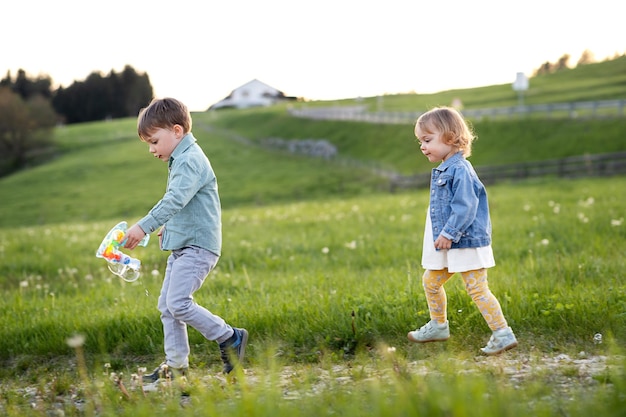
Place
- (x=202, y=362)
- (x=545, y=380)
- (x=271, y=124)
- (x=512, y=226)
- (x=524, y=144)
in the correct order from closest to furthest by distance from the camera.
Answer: (x=545, y=380) → (x=202, y=362) → (x=512, y=226) → (x=524, y=144) → (x=271, y=124)

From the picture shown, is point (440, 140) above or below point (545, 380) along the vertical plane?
above

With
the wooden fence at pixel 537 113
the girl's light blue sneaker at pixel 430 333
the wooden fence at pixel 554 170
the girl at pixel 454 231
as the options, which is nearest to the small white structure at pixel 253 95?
the wooden fence at pixel 537 113

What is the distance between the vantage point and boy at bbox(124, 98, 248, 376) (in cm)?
487

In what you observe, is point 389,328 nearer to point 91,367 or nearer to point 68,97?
point 91,367

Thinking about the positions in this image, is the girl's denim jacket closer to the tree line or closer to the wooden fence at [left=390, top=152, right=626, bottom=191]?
the wooden fence at [left=390, top=152, right=626, bottom=191]

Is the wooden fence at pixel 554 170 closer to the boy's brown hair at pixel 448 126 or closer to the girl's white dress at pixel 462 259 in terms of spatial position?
the boy's brown hair at pixel 448 126

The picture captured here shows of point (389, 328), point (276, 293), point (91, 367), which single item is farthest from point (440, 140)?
point (91, 367)

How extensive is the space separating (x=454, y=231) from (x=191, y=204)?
197 cm

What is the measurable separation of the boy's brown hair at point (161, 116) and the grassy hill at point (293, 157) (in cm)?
3111

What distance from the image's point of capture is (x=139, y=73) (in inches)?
4852

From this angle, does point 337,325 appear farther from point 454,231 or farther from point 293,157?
point 293,157

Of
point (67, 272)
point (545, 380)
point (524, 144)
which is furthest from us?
point (524, 144)

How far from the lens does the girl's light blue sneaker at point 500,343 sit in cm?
466

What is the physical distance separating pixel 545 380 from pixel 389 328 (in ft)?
6.07
